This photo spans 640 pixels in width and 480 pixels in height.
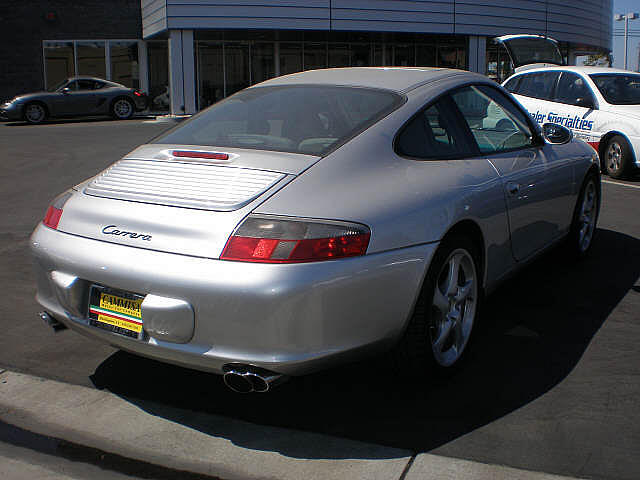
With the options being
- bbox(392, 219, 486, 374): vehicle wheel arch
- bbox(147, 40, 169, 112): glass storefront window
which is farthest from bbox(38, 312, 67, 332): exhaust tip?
bbox(147, 40, 169, 112): glass storefront window

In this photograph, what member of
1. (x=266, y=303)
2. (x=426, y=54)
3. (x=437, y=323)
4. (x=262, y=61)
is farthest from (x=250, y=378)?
(x=426, y=54)

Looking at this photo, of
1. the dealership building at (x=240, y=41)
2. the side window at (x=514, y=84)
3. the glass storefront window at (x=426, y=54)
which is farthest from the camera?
the glass storefront window at (x=426, y=54)

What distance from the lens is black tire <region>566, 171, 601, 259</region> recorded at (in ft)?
18.0

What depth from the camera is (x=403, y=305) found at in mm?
3098

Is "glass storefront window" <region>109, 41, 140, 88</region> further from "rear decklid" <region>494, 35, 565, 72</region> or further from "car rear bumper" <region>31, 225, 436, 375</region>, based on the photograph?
"car rear bumper" <region>31, 225, 436, 375</region>

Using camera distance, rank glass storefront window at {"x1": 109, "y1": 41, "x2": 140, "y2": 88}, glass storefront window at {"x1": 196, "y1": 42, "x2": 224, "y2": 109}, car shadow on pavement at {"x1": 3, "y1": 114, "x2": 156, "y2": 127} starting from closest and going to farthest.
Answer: car shadow on pavement at {"x1": 3, "y1": 114, "x2": 156, "y2": 127}
glass storefront window at {"x1": 196, "y1": 42, "x2": 224, "y2": 109}
glass storefront window at {"x1": 109, "y1": 41, "x2": 140, "y2": 88}

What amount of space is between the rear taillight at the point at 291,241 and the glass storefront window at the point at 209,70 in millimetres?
23978

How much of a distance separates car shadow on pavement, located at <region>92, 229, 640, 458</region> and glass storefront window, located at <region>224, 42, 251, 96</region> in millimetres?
23380

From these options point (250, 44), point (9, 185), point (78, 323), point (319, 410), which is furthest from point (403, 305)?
point (250, 44)

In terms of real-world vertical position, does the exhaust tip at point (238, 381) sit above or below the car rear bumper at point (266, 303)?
below

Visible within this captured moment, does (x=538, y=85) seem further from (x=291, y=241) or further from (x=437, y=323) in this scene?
(x=291, y=241)

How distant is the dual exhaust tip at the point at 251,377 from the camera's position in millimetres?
2871

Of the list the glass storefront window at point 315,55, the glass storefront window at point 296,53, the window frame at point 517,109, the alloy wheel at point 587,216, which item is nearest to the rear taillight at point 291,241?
the window frame at point 517,109

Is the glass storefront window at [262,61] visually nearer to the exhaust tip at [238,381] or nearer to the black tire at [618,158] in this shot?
the black tire at [618,158]
